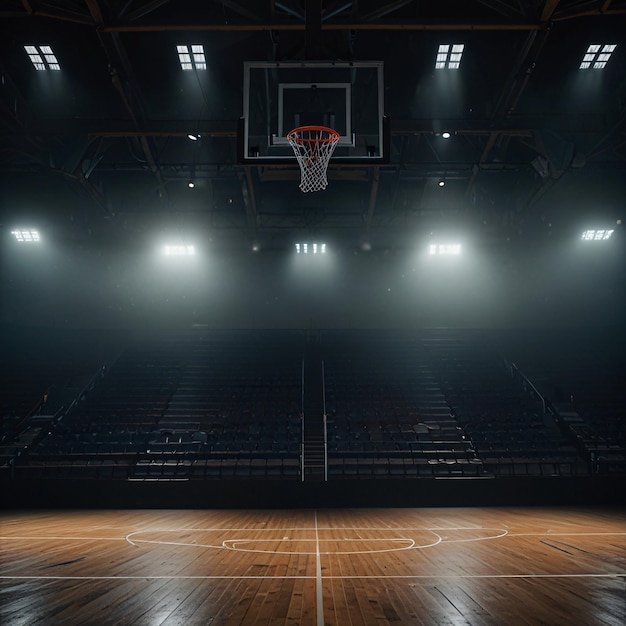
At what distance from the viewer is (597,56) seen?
10.7 meters

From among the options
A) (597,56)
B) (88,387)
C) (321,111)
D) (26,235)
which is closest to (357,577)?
(321,111)

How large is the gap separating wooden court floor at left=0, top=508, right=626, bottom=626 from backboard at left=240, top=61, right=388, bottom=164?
528 centimetres

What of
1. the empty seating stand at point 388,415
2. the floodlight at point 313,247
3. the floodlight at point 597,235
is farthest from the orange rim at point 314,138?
the floodlight at point 597,235

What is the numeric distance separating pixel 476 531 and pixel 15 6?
10400 mm

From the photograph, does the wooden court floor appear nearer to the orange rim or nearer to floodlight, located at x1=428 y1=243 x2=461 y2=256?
the orange rim

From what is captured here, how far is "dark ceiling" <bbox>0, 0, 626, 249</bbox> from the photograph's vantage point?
8.42m

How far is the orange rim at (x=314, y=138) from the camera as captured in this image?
286 inches

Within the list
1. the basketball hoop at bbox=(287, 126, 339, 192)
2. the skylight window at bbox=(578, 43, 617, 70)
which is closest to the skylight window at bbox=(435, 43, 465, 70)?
the skylight window at bbox=(578, 43, 617, 70)

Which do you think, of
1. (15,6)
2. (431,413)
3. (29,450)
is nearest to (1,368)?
(29,450)

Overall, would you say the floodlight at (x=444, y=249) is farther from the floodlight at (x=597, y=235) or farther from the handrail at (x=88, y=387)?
the handrail at (x=88, y=387)

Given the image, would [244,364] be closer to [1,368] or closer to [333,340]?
[333,340]

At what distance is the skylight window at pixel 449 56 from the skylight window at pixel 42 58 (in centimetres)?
785

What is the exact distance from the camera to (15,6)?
26.8 ft

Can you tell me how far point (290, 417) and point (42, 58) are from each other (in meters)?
9.57
